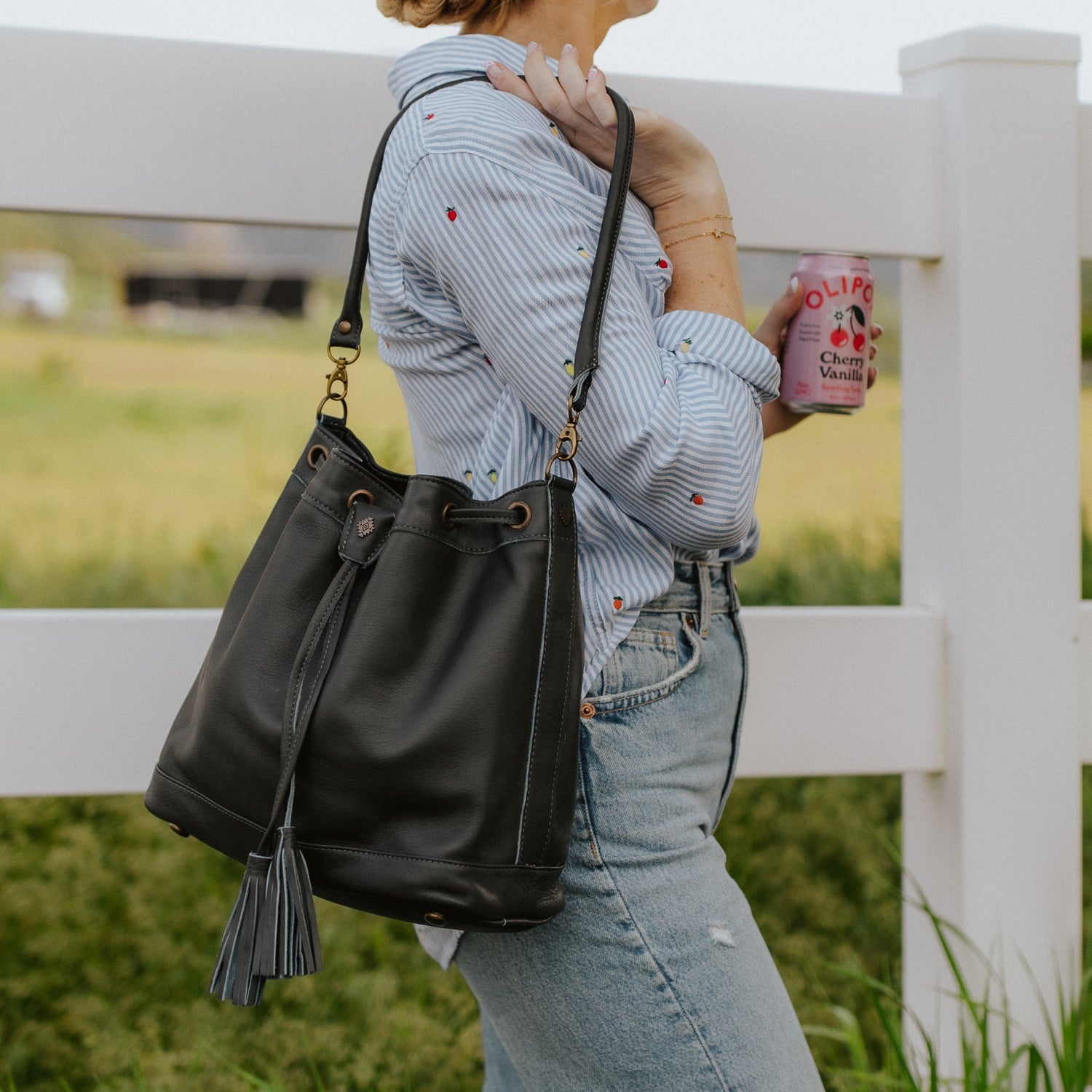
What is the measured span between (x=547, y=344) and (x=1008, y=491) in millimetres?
1028

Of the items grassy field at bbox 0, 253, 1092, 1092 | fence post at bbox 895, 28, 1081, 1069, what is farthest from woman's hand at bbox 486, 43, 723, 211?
grassy field at bbox 0, 253, 1092, 1092

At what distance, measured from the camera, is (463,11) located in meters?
1.04

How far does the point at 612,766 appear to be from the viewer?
878mm

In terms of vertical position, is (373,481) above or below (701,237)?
below

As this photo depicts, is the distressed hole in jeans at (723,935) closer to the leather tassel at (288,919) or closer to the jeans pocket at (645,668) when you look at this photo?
the jeans pocket at (645,668)

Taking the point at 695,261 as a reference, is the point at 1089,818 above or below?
below

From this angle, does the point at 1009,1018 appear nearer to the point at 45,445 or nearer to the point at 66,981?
the point at 66,981

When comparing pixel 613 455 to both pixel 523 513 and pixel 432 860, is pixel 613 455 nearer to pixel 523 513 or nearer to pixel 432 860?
pixel 523 513

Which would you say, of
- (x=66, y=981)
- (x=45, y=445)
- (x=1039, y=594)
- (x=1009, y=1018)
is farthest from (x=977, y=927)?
(x=45, y=445)

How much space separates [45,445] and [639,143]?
2.55 meters

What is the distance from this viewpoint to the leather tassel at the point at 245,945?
0.81 metres

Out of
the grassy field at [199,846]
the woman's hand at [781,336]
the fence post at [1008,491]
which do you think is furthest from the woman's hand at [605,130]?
the grassy field at [199,846]

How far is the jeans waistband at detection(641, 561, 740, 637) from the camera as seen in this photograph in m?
0.94

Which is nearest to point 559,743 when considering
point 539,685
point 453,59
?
point 539,685
